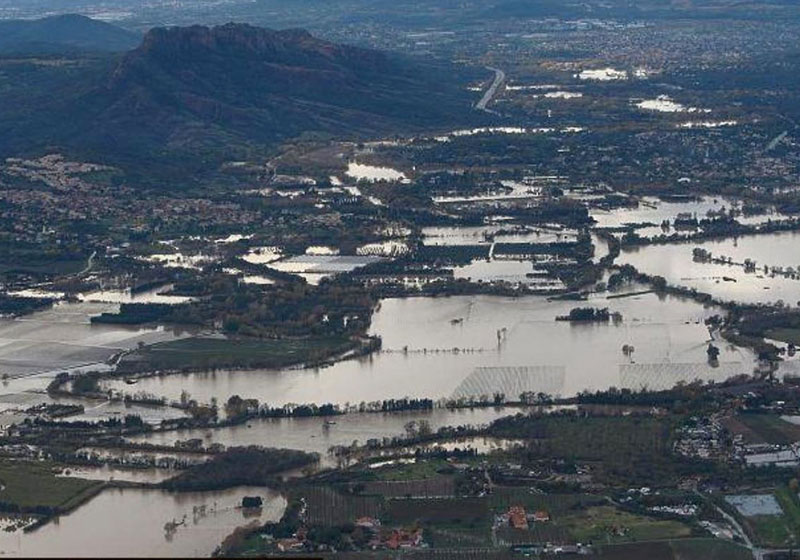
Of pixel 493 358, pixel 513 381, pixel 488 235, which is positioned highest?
pixel 513 381

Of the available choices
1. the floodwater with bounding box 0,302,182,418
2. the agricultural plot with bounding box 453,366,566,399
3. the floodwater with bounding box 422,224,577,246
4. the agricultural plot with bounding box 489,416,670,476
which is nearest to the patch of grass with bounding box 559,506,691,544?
the agricultural plot with bounding box 489,416,670,476

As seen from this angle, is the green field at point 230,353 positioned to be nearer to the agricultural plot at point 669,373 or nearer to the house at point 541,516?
the agricultural plot at point 669,373

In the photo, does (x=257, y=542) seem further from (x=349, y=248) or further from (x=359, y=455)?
(x=349, y=248)

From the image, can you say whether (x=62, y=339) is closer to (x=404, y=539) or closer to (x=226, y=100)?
(x=404, y=539)

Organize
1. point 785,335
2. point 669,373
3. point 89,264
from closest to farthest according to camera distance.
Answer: point 669,373
point 785,335
point 89,264

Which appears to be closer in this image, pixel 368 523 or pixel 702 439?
pixel 368 523

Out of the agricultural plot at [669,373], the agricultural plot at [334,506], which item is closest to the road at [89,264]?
the agricultural plot at [669,373]

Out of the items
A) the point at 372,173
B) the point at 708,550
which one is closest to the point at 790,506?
the point at 708,550
